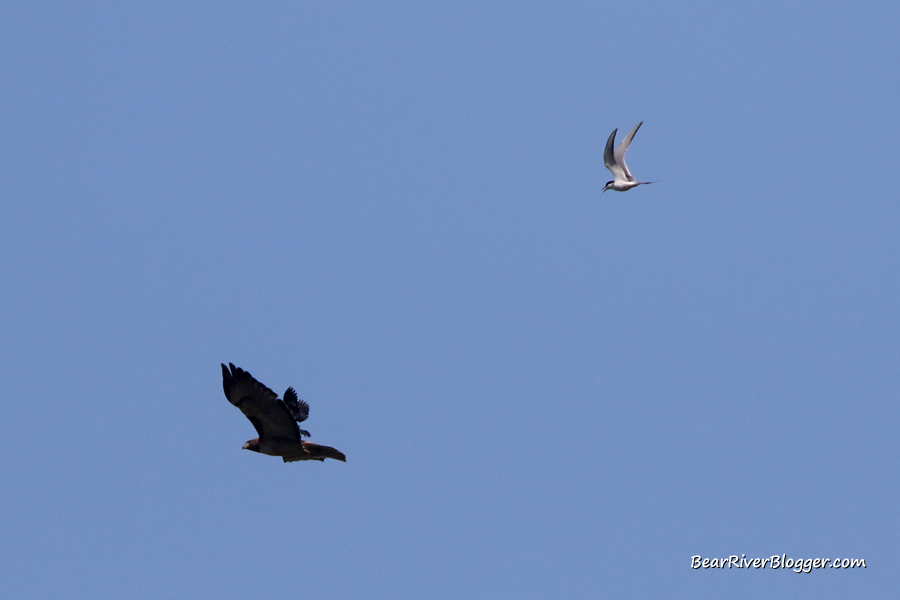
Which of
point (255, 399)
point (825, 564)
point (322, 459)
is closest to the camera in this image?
point (255, 399)

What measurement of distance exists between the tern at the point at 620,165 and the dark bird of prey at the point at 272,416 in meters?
13.9

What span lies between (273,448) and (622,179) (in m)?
15.4

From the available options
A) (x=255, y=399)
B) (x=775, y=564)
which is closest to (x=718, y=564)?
(x=775, y=564)

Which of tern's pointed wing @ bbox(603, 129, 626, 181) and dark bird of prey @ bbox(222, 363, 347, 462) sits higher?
tern's pointed wing @ bbox(603, 129, 626, 181)

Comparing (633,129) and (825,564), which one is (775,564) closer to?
(825,564)

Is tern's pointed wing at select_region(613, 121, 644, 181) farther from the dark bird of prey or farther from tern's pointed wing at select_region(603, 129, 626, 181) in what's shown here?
the dark bird of prey

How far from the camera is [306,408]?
27.2m

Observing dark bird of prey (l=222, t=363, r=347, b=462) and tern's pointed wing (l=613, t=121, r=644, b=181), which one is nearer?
dark bird of prey (l=222, t=363, r=347, b=462)

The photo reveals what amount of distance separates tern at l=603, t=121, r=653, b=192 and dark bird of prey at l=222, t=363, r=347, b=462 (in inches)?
546

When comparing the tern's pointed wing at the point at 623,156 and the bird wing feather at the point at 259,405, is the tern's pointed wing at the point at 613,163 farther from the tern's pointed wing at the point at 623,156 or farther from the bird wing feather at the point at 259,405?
the bird wing feather at the point at 259,405

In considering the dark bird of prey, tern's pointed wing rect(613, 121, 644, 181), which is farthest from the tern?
the dark bird of prey

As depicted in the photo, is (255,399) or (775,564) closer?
(255,399)

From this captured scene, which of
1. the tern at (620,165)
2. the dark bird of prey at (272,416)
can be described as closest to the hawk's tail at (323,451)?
the dark bird of prey at (272,416)

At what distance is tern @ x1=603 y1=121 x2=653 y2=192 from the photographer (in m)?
35.2
